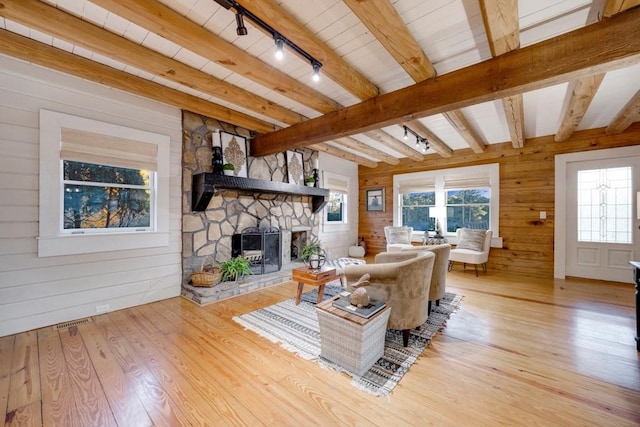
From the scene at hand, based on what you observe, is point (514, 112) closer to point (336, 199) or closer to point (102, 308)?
point (336, 199)

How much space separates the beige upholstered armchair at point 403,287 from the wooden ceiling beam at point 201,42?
204 cm

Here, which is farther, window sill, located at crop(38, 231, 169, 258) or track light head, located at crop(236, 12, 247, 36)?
window sill, located at crop(38, 231, 169, 258)

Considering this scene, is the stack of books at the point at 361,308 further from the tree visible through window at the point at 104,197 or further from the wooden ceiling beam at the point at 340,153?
the wooden ceiling beam at the point at 340,153

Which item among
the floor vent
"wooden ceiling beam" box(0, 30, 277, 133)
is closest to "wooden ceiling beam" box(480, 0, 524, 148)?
"wooden ceiling beam" box(0, 30, 277, 133)

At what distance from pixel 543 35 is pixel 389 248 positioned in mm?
4323

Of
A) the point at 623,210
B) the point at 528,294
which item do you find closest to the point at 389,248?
the point at 528,294

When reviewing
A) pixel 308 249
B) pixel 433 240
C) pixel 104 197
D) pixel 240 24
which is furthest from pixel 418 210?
pixel 104 197

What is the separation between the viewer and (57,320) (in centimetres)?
264

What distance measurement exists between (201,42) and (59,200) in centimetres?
226

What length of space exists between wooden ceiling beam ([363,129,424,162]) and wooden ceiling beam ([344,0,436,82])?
1701mm

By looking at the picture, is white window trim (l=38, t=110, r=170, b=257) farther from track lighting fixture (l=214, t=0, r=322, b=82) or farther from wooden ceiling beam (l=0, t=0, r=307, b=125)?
track lighting fixture (l=214, t=0, r=322, b=82)

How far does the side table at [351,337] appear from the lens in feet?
5.97

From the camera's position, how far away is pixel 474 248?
490 centimetres

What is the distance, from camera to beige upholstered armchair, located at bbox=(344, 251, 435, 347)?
2.14 metres
